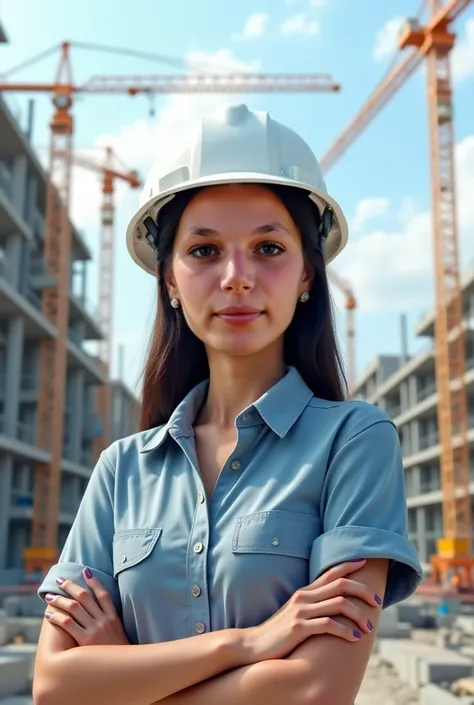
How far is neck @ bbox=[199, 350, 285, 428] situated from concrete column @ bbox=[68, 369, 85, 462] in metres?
42.7

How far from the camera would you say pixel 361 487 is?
1632 mm

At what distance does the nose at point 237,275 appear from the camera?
174 cm

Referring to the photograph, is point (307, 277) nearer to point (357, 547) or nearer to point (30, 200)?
point (357, 547)

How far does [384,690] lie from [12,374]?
24126 millimetres

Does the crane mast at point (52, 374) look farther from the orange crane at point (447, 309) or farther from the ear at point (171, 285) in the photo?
the ear at point (171, 285)

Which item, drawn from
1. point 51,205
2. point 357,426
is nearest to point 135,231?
point 357,426

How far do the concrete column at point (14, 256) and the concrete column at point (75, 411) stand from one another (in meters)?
13.3

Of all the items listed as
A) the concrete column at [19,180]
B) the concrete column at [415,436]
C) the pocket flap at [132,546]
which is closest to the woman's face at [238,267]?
the pocket flap at [132,546]

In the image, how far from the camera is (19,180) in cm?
3291

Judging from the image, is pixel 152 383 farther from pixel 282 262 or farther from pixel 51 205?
pixel 51 205

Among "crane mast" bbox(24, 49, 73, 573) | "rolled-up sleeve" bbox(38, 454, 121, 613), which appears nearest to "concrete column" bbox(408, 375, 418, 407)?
"crane mast" bbox(24, 49, 73, 573)

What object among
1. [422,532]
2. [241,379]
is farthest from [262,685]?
[422,532]

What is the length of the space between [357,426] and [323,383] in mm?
288

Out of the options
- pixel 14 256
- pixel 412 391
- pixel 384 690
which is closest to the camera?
pixel 384 690
